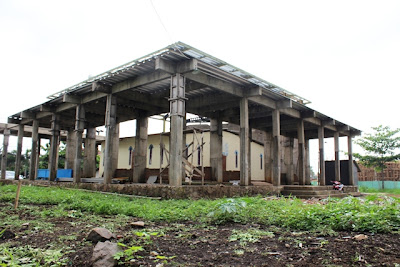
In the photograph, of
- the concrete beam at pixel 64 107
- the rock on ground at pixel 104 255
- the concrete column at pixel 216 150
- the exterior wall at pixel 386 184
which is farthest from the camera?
the exterior wall at pixel 386 184

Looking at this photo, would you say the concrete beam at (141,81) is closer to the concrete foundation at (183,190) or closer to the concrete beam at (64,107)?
the concrete foundation at (183,190)

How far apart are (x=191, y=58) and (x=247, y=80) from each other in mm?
3301

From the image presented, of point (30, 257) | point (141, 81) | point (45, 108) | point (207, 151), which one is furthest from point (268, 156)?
point (30, 257)

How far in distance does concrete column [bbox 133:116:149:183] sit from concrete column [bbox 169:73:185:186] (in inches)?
294

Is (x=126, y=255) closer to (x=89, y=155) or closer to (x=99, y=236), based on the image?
(x=99, y=236)

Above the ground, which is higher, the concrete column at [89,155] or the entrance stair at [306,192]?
the concrete column at [89,155]

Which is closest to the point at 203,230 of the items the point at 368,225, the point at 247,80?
the point at 368,225

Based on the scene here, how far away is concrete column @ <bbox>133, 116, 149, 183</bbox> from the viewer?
732 inches

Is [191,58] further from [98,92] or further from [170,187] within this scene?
[98,92]

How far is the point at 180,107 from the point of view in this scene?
11.7m

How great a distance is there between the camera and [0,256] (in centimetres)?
390

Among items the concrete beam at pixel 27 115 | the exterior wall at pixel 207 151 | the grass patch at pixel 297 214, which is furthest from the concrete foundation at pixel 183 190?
the concrete beam at pixel 27 115

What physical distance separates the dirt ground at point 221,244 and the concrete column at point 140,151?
A: 1240 cm

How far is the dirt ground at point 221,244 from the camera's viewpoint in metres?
3.79
